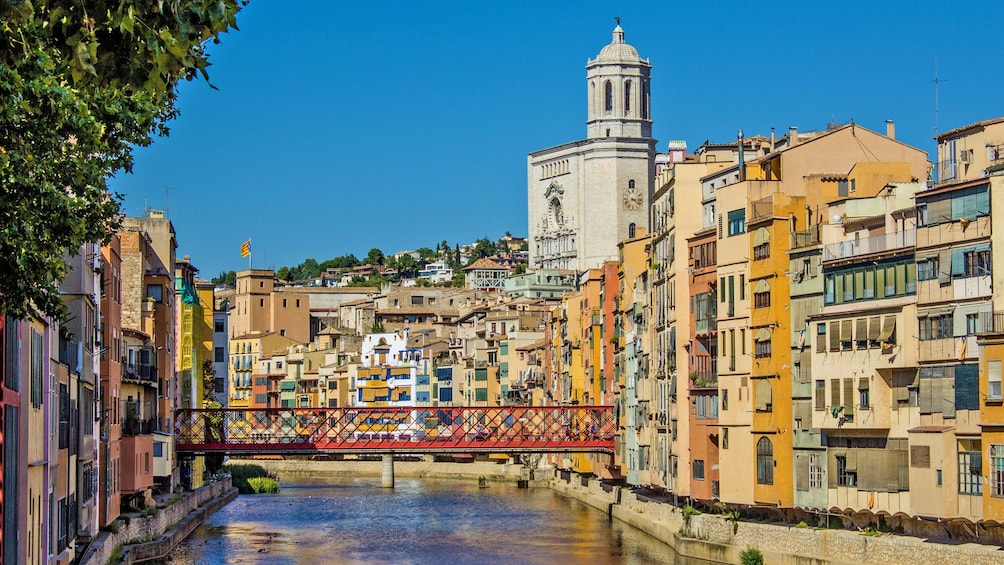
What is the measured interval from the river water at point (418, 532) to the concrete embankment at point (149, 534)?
2.19 feet

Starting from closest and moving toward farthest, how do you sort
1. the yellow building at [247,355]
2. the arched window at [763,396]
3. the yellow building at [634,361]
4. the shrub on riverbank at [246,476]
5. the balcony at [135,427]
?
the arched window at [763,396]
the balcony at [135,427]
the yellow building at [634,361]
the shrub on riverbank at [246,476]
the yellow building at [247,355]

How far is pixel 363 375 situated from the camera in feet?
443

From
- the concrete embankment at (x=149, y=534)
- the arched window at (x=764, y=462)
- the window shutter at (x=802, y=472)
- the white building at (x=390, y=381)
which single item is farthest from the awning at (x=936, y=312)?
the white building at (x=390, y=381)

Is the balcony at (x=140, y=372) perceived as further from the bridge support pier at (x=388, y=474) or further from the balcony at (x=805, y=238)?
the bridge support pier at (x=388, y=474)

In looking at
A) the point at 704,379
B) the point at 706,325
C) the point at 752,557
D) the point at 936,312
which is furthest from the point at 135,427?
the point at 936,312

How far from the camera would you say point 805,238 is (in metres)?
46.8

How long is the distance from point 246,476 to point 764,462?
6163 cm

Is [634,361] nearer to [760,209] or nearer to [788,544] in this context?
[760,209]

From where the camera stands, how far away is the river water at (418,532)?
185ft

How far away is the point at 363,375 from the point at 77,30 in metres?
122

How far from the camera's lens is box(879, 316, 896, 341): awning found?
1631 inches

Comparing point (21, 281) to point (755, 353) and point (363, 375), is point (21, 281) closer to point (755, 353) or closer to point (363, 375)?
point (755, 353)

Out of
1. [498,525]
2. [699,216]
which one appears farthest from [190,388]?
[699,216]

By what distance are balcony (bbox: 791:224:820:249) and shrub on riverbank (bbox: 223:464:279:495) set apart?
52.0m
